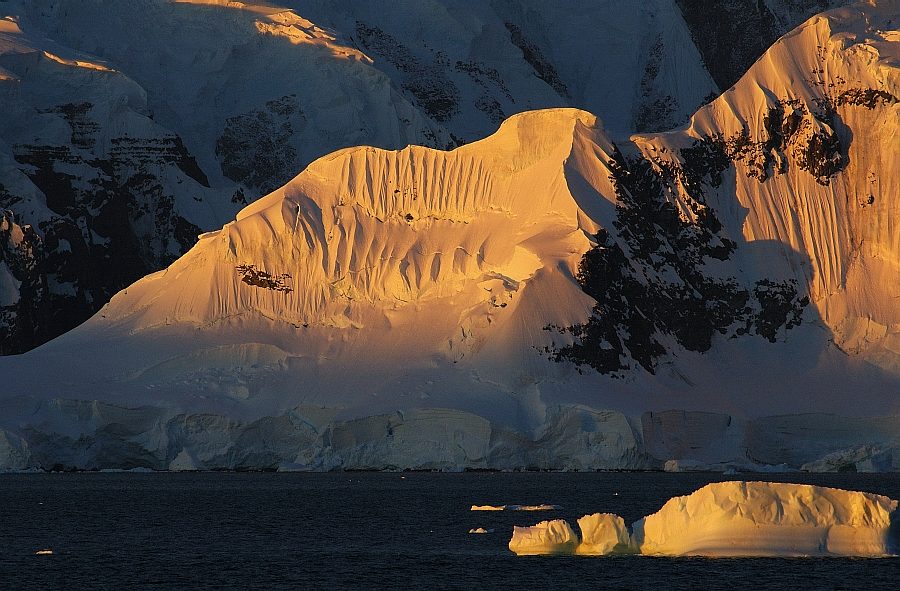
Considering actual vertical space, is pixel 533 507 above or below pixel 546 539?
above

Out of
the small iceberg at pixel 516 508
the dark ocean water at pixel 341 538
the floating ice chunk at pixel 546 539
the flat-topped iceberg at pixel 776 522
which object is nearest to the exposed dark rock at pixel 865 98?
the dark ocean water at pixel 341 538

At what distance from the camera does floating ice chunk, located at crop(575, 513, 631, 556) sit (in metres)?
79.2

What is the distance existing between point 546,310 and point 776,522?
74.0 metres

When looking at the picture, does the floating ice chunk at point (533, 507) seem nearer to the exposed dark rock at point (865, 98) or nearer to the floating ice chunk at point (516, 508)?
the floating ice chunk at point (516, 508)

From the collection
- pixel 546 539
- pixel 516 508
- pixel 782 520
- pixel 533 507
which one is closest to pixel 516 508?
pixel 516 508

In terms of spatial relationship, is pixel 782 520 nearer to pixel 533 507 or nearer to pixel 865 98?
pixel 533 507

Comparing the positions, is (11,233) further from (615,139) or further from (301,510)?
(301,510)

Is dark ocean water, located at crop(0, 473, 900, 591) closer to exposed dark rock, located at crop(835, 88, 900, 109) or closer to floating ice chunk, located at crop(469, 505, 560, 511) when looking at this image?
floating ice chunk, located at crop(469, 505, 560, 511)

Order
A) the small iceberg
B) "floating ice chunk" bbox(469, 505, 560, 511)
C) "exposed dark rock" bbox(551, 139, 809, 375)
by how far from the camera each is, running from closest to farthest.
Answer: "floating ice chunk" bbox(469, 505, 560, 511), the small iceberg, "exposed dark rock" bbox(551, 139, 809, 375)

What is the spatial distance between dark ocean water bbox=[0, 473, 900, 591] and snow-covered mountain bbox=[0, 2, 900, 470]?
376 cm

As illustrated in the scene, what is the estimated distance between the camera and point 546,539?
83688mm

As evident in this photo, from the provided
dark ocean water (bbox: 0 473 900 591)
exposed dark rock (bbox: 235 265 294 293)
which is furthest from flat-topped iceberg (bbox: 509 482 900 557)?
exposed dark rock (bbox: 235 265 294 293)

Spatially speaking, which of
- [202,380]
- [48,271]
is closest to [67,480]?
[202,380]

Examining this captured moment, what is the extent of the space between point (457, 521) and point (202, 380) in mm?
48981
